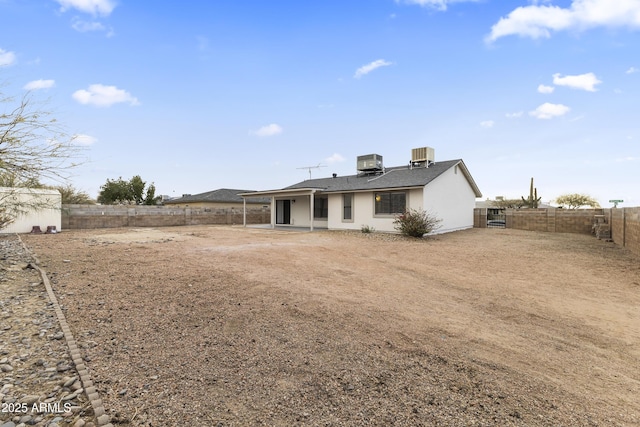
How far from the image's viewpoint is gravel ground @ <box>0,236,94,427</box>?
215cm

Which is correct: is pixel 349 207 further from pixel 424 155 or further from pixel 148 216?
pixel 148 216

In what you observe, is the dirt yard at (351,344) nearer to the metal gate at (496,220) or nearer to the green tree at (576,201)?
the metal gate at (496,220)

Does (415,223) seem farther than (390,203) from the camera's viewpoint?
No

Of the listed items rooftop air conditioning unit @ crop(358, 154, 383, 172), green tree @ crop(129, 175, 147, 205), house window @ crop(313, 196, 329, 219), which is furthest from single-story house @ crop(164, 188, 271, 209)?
rooftop air conditioning unit @ crop(358, 154, 383, 172)

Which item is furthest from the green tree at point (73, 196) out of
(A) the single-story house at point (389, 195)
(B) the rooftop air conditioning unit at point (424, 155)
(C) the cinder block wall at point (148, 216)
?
(B) the rooftop air conditioning unit at point (424, 155)

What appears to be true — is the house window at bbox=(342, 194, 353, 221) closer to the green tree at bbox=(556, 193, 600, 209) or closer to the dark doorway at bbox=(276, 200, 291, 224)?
the dark doorway at bbox=(276, 200, 291, 224)

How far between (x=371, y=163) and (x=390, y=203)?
14.2 feet

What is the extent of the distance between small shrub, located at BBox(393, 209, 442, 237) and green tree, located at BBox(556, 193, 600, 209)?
79.5 ft

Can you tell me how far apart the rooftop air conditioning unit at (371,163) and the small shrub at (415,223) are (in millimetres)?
5448

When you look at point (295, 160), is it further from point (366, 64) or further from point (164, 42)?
point (164, 42)

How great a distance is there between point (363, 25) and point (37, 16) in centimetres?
1038

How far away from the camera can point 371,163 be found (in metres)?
Answer: 19.2

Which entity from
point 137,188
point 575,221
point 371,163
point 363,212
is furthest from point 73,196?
point 575,221

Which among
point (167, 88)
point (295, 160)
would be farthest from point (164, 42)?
point (295, 160)
